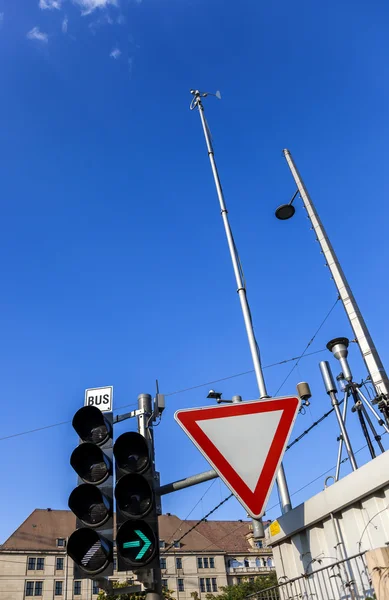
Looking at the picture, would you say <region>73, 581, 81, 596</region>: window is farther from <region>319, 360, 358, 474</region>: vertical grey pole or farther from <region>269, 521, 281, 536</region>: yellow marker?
<region>269, 521, 281, 536</region>: yellow marker

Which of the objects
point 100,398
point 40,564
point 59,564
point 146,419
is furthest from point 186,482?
point 59,564

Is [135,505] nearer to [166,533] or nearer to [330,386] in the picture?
[330,386]

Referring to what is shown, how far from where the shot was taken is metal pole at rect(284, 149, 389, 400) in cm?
683

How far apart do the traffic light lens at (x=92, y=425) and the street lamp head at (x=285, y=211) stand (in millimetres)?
6932

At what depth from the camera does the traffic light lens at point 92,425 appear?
13.2 ft

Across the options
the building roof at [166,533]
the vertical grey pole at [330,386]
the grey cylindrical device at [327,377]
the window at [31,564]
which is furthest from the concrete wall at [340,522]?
the window at [31,564]

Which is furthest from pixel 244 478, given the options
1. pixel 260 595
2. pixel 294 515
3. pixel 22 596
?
pixel 22 596

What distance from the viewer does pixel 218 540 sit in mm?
71250

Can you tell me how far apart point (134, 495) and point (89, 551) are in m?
0.51

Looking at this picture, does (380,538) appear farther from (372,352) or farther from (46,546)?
(46,546)

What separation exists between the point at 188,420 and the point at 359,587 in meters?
1.88

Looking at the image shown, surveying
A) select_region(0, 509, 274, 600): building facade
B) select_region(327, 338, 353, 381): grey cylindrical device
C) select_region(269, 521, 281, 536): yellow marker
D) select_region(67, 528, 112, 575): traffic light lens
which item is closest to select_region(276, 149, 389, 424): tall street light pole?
select_region(327, 338, 353, 381): grey cylindrical device

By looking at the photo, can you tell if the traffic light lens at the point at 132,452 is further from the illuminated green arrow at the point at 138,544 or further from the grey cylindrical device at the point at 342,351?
the grey cylindrical device at the point at 342,351

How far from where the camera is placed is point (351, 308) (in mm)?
7785
